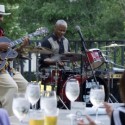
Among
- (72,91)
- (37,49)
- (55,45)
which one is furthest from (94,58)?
(72,91)

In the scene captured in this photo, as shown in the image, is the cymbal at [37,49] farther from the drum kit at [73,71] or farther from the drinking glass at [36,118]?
the drinking glass at [36,118]

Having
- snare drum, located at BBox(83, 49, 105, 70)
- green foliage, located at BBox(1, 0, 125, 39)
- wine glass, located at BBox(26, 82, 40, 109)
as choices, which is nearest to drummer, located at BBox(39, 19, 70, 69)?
snare drum, located at BBox(83, 49, 105, 70)

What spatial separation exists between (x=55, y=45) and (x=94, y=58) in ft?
2.03

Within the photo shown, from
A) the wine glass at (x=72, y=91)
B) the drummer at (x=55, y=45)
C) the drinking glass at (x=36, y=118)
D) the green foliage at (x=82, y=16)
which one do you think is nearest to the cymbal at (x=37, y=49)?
the drummer at (x=55, y=45)

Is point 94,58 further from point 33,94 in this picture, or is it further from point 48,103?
point 48,103

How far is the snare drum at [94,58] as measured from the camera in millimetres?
5743

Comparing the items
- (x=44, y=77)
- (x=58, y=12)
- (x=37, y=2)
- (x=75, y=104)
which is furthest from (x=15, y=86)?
(x=37, y=2)

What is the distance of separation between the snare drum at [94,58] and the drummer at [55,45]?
37 centimetres

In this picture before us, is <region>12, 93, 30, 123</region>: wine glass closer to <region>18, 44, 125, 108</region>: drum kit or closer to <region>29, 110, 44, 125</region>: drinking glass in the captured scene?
<region>29, 110, 44, 125</region>: drinking glass

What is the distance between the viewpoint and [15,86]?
4.91m

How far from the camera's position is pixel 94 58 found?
18.9 ft

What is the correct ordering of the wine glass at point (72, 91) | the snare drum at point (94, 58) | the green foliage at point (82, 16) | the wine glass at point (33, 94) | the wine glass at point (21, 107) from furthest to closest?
the green foliage at point (82, 16)
the snare drum at point (94, 58)
the wine glass at point (72, 91)
the wine glass at point (33, 94)
the wine glass at point (21, 107)

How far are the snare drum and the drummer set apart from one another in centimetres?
37

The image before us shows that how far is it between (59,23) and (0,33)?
1382mm
